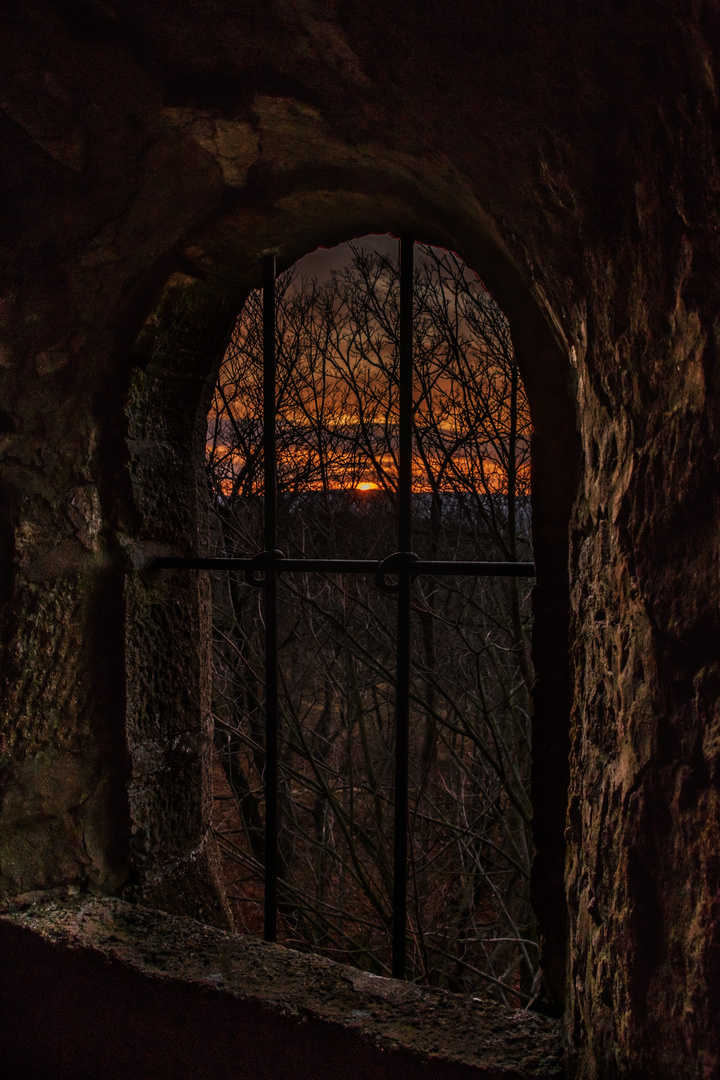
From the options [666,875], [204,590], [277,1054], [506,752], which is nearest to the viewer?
[666,875]

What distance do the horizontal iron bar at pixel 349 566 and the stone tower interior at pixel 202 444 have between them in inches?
1.9

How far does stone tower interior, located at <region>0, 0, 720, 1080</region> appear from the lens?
639 millimetres

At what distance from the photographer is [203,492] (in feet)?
4.99

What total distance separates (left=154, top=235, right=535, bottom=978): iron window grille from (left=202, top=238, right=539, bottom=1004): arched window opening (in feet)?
12.1

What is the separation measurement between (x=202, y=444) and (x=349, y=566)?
20.1 inches

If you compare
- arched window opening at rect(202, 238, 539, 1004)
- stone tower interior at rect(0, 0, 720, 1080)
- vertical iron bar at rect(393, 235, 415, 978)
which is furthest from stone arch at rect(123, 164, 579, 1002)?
arched window opening at rect(202, 238, 539, 1004)

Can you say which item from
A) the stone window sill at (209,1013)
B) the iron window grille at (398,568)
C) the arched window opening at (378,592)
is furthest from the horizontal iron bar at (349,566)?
the arched window opening at (378,592)

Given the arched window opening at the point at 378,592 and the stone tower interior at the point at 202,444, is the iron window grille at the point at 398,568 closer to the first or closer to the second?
the stone tower interior at the point at 202,444

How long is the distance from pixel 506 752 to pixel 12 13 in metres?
5.18

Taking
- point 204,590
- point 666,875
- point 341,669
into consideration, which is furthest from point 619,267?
point 341,669

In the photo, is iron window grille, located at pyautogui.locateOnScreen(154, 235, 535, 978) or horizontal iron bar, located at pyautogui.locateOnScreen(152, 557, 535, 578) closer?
horizontal iron bar, located at pyautogui.locateOnScreen(152, 557, 535, 578)

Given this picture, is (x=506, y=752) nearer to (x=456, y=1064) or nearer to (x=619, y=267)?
(x=456, y=1064)

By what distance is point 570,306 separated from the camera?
0.84 m

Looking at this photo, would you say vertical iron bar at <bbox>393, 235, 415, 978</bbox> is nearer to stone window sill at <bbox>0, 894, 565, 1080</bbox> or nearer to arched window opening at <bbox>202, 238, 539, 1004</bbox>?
stone window sill at <bbox>0, 894, 565, 1080</bbox>
